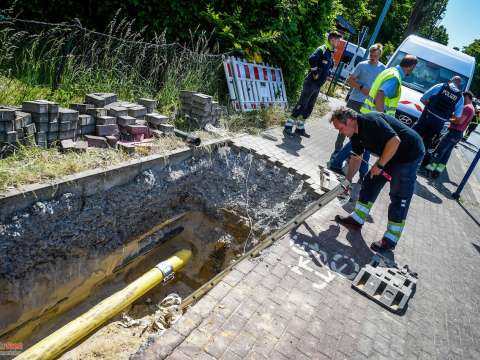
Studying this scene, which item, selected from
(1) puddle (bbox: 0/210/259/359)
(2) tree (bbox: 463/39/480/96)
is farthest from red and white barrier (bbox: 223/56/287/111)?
(2) tree (bbox: 463/39/480/96)

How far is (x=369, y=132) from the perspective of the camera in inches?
169

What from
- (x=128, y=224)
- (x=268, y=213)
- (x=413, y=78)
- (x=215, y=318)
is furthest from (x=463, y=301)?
(x=413, y=78)

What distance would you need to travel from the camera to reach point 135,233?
454 cm

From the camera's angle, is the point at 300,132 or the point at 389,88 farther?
the point at 300,132

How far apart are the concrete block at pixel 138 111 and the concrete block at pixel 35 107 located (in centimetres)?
121

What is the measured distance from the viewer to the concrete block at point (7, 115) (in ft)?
10.9

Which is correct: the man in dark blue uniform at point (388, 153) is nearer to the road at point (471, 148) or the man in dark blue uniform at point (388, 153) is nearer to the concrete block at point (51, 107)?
the concrete block at point (51, 107)

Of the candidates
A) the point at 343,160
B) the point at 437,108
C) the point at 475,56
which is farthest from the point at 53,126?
the point at 475,56

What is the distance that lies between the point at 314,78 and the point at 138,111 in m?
4.16

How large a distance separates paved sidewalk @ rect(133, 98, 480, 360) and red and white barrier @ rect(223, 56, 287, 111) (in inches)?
137

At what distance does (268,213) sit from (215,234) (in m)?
0.86

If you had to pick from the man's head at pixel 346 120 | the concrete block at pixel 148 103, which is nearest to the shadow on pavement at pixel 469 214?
the man's head at pixel 346 120

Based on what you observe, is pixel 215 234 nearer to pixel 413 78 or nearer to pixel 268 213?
pixel 268 213

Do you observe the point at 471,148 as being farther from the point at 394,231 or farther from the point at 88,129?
the point at 88,129
